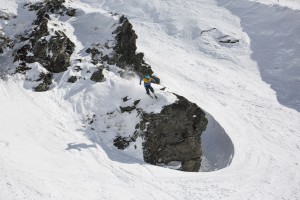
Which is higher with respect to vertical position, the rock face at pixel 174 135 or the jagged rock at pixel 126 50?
the jagged rock at pixel 126 50

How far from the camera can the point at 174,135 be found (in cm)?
2145

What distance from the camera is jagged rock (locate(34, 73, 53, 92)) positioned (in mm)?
22609

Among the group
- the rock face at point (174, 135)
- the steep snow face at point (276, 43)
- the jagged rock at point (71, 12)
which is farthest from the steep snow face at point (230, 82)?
the jagged rock at point (71, 12)

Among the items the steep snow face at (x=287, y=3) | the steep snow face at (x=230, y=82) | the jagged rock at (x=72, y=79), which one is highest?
the steep snow face at (x=287, y=3)

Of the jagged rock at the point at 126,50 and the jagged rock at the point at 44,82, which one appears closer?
the jagged rock at the point at 44,82

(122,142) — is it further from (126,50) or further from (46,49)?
(46,49)

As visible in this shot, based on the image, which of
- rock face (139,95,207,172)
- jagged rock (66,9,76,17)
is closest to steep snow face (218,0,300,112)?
rock face (139,95,207,172)

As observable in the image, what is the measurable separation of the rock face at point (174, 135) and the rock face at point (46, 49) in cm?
853

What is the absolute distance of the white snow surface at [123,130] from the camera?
16.5 meters

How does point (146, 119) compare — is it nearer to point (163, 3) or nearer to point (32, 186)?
point (32, 186)

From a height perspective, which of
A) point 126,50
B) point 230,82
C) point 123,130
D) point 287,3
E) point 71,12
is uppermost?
point 287,3

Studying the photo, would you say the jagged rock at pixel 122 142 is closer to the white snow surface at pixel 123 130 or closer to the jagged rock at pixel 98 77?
the white snow surface at pixel 123 130

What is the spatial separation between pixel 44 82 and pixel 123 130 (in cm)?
720

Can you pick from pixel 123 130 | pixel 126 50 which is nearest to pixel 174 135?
pixel 123 130
